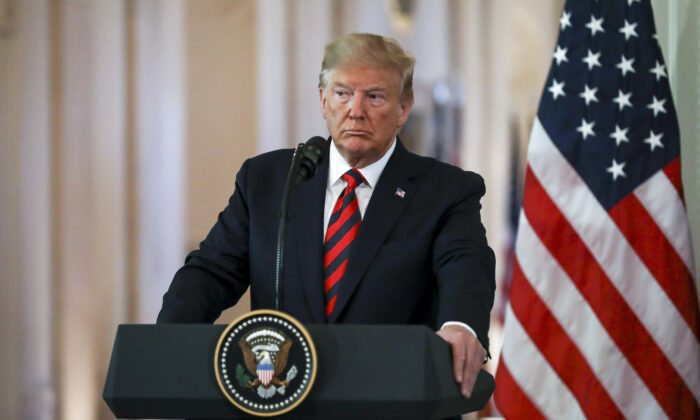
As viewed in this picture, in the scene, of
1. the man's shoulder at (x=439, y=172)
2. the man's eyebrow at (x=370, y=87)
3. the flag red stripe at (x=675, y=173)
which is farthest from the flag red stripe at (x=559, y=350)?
the man's eyebrow at (x=370, y=87)

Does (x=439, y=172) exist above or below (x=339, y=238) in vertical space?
above

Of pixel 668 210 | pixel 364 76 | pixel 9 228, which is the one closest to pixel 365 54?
pixel 364 76

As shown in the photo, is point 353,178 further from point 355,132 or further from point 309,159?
point 309,159

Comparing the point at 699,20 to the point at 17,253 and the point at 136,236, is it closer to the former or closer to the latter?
the point at 136,236

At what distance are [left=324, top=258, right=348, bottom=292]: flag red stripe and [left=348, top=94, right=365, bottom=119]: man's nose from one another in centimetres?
32

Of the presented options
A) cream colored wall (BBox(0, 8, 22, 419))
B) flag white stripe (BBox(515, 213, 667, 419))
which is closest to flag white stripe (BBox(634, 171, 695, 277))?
flag white stripe (BBox(515, 213, 667, 419))

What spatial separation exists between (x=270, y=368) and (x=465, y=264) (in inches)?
25.0

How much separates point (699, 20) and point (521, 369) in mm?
1599

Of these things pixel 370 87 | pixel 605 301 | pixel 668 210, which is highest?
pixel 370 87

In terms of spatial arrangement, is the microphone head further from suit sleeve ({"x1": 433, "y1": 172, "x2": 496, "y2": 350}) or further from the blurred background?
the blurred background

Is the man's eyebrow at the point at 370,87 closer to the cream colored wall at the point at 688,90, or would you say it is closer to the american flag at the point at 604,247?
the american flag at the point at 604,247

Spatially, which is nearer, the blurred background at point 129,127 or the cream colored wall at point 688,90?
the cream colored wall at point 688,90

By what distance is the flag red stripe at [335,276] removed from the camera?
1886mm

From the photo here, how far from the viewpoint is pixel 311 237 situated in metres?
1.90
